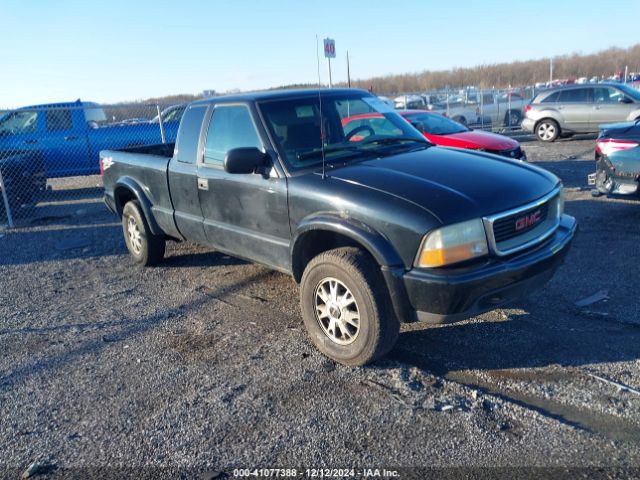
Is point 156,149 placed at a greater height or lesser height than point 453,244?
greater

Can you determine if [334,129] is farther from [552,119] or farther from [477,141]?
[552,119]

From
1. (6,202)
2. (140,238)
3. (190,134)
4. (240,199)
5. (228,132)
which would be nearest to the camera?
(240,199)

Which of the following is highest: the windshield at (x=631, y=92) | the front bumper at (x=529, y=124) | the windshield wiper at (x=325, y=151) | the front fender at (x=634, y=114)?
the windshield wiper at (x=325, y=151)

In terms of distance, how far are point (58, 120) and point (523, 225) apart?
1143cm

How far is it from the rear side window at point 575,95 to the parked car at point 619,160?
9541 mm

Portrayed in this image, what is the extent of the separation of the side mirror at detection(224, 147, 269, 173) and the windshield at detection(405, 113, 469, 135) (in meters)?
7.28

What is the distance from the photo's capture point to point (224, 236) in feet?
16.4

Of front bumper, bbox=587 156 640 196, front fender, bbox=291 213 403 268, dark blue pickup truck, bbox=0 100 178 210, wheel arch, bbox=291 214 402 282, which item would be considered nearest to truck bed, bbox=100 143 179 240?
wheel arch, bbox=291 214 402 282

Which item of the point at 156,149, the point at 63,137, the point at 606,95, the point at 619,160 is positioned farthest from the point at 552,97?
the point at 63,137

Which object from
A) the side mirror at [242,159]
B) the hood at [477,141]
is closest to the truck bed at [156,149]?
the side mirror at [242,159]

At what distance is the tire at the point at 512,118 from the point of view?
22750mm

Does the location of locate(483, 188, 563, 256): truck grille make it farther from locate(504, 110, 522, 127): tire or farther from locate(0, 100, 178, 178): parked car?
locate(504, 110, 522, 127): tire

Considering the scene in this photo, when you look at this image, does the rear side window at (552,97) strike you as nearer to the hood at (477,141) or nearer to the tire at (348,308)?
the hood at (477,141)

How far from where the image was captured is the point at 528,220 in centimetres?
367
